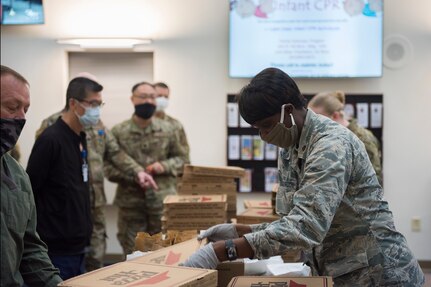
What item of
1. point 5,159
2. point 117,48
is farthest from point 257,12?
point 5,159

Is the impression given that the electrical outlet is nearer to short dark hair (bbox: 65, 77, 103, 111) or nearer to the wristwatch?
short dark hair (bbox: 65, 77, 103, 111)

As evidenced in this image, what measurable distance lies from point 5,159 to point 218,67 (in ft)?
13.0

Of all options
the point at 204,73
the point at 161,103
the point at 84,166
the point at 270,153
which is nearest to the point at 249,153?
the point at 270,153

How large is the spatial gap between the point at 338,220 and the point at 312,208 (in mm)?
198

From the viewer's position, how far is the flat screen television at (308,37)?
527 centimetres

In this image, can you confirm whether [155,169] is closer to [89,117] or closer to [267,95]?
[89,117]

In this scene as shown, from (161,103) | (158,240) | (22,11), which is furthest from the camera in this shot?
(22,11)

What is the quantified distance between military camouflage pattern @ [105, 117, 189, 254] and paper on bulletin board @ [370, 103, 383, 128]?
6.20 ft

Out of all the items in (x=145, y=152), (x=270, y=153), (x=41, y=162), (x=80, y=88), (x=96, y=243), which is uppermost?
(x=80, y=88)

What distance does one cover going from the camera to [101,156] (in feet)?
13.8

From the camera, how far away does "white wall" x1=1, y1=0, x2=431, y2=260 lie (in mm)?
5344

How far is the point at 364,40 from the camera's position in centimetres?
527

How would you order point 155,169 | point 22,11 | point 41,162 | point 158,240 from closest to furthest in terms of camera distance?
point 158,240
point 41,162
point 155,169
point 22,11

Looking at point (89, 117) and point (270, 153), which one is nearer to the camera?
point (89, 117)
